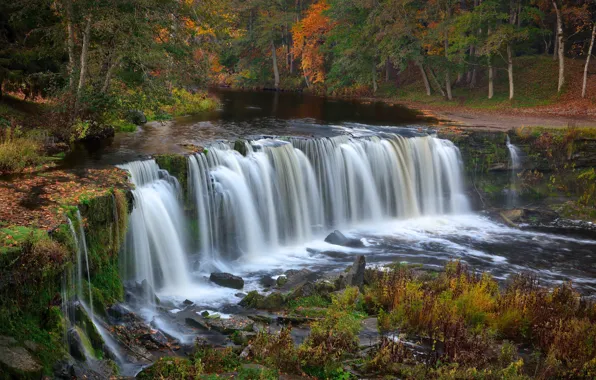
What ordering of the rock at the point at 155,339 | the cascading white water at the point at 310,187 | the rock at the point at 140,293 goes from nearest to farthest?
the rock at the point at 155,339, the rock at the point at 140,293, the cascading white water at the point at 310,187

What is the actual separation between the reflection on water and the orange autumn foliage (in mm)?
7043

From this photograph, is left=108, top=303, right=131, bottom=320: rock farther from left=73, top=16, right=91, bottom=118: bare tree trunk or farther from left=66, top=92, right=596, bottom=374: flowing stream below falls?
left=73, top=16, right=91, bottom=118: bare tree trunk

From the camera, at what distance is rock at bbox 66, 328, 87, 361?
8.05 meters

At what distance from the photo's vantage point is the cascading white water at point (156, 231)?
12.4 meters

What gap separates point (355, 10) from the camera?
40.0 metres

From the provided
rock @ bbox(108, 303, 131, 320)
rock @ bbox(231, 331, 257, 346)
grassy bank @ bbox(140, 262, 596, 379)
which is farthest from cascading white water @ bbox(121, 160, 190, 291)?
grassy bank @ bbox(140, 262, 596, 379)

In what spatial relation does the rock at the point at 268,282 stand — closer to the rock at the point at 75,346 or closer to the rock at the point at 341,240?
the rock at the point at 341,240

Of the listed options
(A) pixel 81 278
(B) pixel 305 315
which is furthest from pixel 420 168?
(A) pixel 81 278

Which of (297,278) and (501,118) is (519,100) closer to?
(501,118)

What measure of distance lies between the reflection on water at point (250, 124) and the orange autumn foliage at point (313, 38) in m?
7.04

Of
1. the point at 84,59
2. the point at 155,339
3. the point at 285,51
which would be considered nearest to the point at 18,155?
the point at 84,59

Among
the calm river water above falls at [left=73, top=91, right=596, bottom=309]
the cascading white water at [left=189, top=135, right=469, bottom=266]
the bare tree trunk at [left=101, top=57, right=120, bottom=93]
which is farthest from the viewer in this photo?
the bare tree trunk at [left=101, top=57, right=120, bottom=93]

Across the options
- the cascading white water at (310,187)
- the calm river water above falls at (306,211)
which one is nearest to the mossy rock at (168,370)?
the calm river water above falls at (306,211)

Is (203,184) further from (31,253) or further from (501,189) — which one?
(501,189)
